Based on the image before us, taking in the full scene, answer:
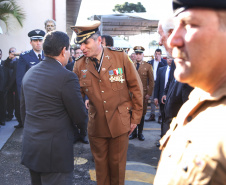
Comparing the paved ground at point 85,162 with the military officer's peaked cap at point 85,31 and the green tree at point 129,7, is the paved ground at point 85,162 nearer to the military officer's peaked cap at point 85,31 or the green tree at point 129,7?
the military officer's peaked cap at point 85,31

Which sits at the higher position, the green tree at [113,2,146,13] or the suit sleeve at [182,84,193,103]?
the green tree at [113,2,146,13]

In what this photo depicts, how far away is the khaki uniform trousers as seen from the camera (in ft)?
9.35

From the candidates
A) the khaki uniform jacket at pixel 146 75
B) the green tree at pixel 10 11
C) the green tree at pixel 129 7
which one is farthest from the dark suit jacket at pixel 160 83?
the green tree at pixel 129 7

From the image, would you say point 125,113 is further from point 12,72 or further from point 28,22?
point 28,22

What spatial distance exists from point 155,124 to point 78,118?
5009 millimetres

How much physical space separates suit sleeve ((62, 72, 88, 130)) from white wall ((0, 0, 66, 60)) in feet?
22.6

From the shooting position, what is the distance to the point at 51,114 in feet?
6.98

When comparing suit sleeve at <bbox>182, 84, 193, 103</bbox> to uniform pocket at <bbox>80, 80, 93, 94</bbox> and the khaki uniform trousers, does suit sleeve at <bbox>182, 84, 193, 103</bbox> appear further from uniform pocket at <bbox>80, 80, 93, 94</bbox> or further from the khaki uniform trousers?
uniform pocket at <bbox>80, 80, 93, 94</bbox>

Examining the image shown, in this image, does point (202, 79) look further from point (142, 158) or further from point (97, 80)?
point (142, 158)

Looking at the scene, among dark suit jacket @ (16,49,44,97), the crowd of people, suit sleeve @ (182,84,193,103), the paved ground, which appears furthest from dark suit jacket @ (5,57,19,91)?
suit sleeve @ (182,84,193,103)

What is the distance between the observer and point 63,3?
340 inches

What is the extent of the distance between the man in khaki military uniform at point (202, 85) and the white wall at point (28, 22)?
825 cm

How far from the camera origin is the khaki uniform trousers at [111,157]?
9.35 feet

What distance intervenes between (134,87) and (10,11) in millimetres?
6671
